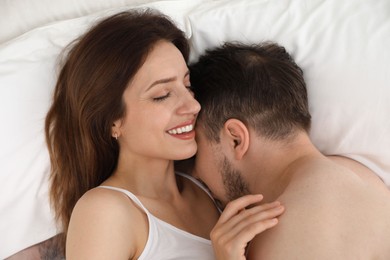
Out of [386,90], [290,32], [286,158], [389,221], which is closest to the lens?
[389,221]

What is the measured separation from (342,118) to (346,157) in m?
0.13

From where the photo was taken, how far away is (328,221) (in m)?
1.27

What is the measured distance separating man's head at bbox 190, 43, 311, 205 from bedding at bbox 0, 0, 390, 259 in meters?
0.11

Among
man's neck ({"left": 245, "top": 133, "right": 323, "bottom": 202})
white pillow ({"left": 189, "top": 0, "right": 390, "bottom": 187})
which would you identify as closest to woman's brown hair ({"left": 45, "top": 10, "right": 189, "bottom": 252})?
white pillow ({"left": 189, "top": 0, "right": 390, "bottom": 187})

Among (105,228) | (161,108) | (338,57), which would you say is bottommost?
(105,228)

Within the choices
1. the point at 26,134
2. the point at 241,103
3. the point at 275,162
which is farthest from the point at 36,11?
the point at 275,162

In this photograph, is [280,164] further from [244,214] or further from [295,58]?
[295,58]

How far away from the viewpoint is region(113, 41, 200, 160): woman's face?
1.51 metres

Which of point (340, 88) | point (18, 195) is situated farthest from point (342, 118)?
point (18, 195)

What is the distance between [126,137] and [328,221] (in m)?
0.62

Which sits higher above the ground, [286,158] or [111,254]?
[286,158]

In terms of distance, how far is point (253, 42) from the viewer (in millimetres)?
1760

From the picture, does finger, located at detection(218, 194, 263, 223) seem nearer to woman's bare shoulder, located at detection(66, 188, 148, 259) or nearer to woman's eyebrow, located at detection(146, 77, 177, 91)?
woman's bare shoulder, located at detection(66, 188, 148, 259)

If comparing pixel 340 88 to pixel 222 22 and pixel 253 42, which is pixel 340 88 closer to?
pixel 253 42
